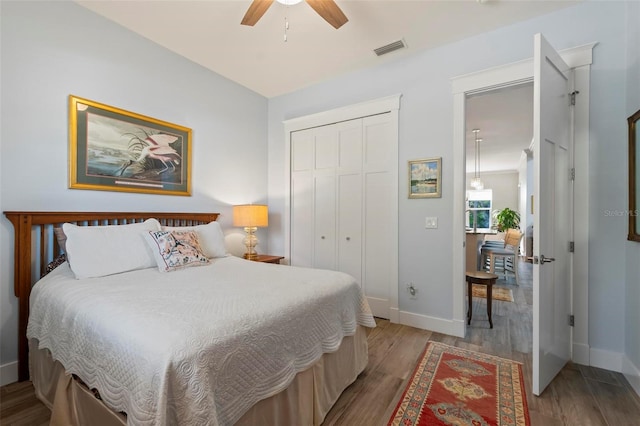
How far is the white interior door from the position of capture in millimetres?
1847

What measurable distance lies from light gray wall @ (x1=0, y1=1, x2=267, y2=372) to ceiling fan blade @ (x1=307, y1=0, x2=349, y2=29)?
1.83 metres

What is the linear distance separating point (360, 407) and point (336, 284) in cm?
74

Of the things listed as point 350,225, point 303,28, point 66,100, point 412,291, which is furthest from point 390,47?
point 66,100

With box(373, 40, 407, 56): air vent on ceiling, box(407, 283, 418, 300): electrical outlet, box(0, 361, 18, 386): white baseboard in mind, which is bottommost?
box(0, 361, 18, 386): white baseboard

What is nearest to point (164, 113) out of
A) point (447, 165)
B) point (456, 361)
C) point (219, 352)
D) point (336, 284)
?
point (336, 284)

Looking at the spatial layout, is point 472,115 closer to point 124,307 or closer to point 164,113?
point 164,113

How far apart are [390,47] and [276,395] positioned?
313cm

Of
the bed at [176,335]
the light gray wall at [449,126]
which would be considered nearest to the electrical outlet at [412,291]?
the light gray wall at [449,126]

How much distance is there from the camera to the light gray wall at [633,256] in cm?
193

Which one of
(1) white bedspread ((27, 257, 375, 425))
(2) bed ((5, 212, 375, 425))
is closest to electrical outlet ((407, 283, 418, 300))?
(2) bed ((5, 212, 375, 425))

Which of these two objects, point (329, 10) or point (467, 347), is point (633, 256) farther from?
point (329, 10)

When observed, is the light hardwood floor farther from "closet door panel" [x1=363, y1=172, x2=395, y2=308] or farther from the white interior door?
"closet door panel" [x1=363, y1=172, x2=395, y2=308]

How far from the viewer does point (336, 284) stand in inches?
75.0

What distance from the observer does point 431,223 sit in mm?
2914
